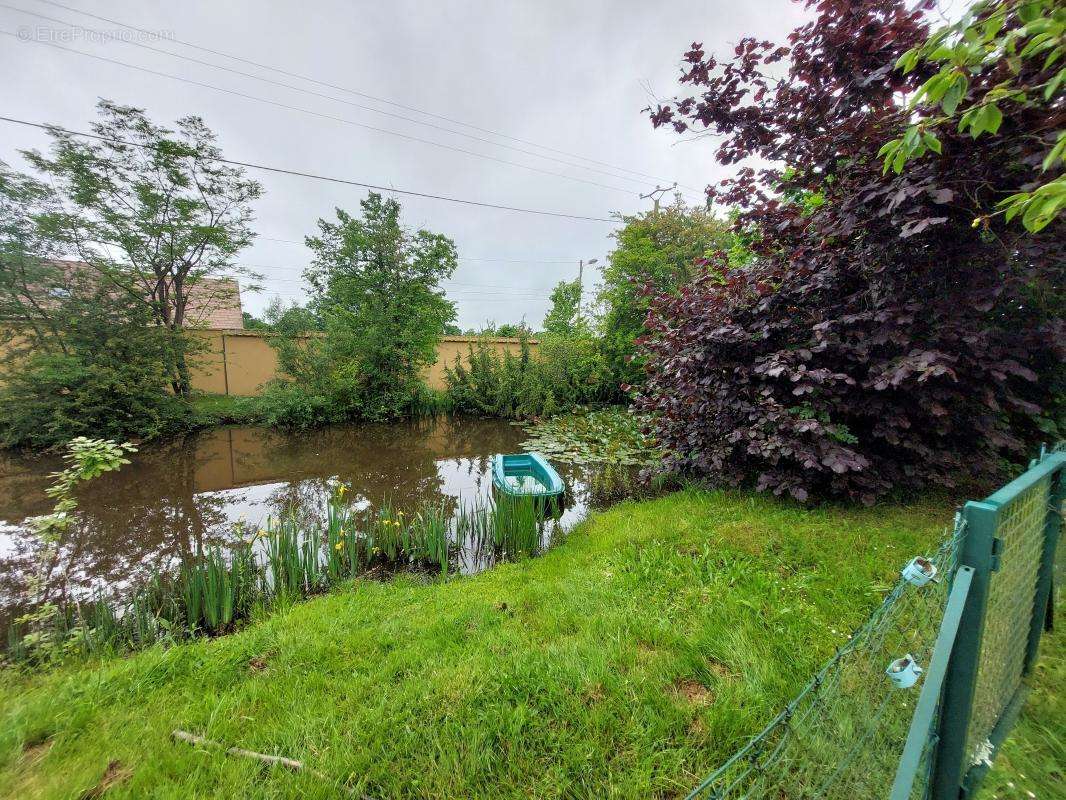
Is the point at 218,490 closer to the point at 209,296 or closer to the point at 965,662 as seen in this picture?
the point at 209,296

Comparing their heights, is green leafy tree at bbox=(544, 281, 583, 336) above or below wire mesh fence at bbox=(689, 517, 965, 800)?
above

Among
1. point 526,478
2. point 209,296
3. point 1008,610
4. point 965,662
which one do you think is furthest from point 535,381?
point 965,662

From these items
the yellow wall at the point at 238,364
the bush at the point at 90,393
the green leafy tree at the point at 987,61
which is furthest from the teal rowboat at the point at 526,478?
the bush at the point at 90,393

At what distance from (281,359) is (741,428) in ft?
33.3

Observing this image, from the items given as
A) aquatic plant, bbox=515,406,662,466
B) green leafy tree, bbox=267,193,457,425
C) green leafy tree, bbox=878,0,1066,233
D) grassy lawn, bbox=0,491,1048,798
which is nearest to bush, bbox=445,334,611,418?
aquatic plant, bbox=515,406,662,466

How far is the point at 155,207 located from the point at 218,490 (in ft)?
23.0

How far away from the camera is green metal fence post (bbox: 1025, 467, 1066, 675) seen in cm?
136

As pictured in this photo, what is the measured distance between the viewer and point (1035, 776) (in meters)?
1.13

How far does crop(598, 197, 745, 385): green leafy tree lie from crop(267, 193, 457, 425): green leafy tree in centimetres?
437

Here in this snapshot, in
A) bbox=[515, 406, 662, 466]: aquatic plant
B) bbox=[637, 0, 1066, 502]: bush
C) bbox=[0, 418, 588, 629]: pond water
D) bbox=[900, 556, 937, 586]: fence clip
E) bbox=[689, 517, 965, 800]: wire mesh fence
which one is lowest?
bbox=[0, 418, 588, 629]: pond water

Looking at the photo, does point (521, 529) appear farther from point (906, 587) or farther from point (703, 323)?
point (906, 587)

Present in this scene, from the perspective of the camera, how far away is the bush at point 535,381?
998 cm

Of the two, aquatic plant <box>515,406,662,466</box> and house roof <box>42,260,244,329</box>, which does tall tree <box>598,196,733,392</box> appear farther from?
house roof <box>42,260,244,329</box>

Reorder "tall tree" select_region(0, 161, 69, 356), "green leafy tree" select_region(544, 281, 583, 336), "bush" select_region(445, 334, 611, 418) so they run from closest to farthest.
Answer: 1. "tall tree" select_region(0, 161, 69, 356)
2. "bush" select_region(445, 334, 611, 418)
3. "green leafy tree" select_region(544, 281, 583, 336)
